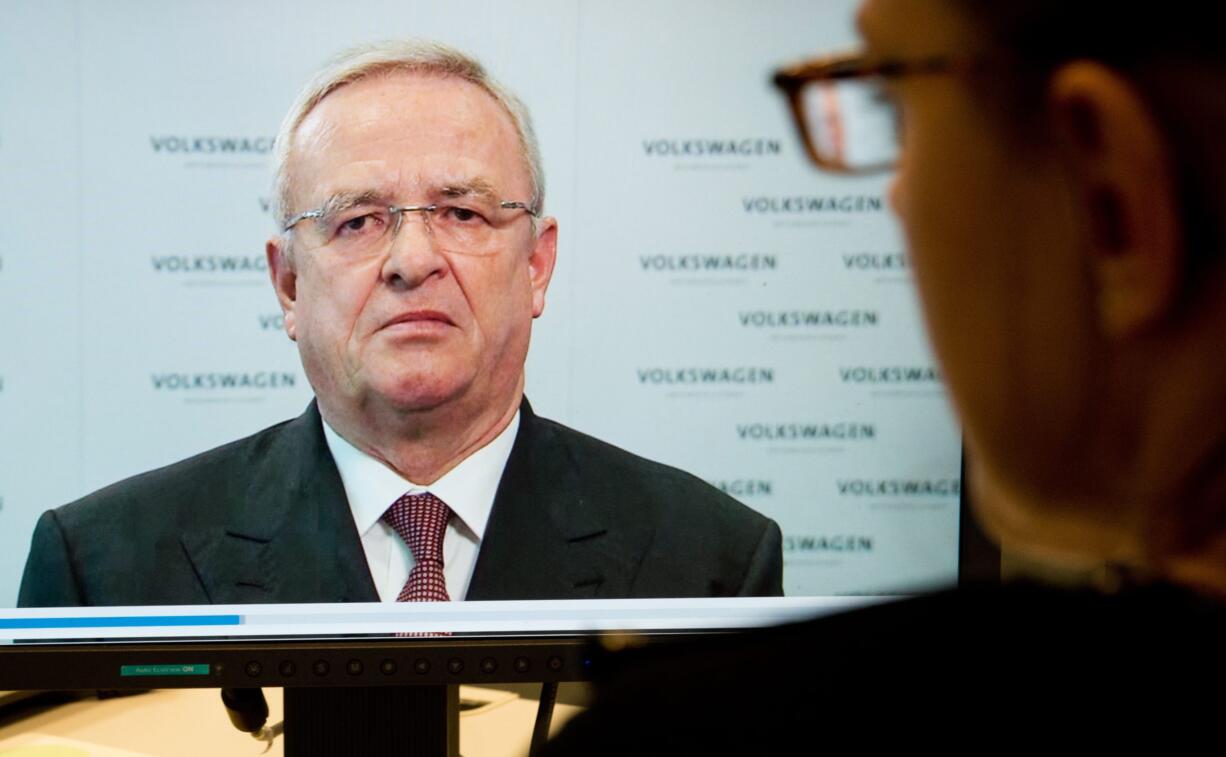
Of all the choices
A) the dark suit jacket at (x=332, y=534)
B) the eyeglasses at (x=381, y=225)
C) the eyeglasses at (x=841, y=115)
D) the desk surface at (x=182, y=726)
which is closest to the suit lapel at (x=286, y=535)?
the dark suit jacket at (x=332, y=534)

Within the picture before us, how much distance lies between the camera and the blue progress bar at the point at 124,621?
800 mm

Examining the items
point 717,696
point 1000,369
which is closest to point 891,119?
point 1000,369

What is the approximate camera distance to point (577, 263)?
837 mm

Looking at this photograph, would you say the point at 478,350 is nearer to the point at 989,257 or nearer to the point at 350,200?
the point at 350,200

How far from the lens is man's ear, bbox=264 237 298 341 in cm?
82

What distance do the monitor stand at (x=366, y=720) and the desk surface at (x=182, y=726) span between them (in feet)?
0.38

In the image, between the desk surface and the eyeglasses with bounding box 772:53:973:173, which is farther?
the desk surface

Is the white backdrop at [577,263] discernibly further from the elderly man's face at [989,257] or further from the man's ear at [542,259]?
the elderly man's face at [989,257]

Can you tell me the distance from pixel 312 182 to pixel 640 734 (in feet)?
1.80

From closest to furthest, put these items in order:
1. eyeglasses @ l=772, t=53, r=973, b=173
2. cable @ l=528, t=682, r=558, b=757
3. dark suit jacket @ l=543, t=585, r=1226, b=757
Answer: dark suit jacket @ l=543, t=585, r=1226, b=757 < eyeglasses @ l=772, t=53, r=973, b=173 < cable @ l=528, t=682, r=558, b=757

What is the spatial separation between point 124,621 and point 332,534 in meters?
0.14

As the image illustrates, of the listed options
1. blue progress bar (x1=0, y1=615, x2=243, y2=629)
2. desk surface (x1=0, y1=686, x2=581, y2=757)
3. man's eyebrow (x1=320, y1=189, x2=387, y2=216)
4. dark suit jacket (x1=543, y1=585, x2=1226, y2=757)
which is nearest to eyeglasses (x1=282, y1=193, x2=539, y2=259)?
man's eyebrow (x1=320, y1=189, x2=387, y2=216)

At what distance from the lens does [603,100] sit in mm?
830

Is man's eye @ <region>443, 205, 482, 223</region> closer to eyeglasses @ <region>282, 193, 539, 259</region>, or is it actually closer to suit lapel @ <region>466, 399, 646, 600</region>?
eyeglasses @ <region>282, 193, 539, 259</region>
